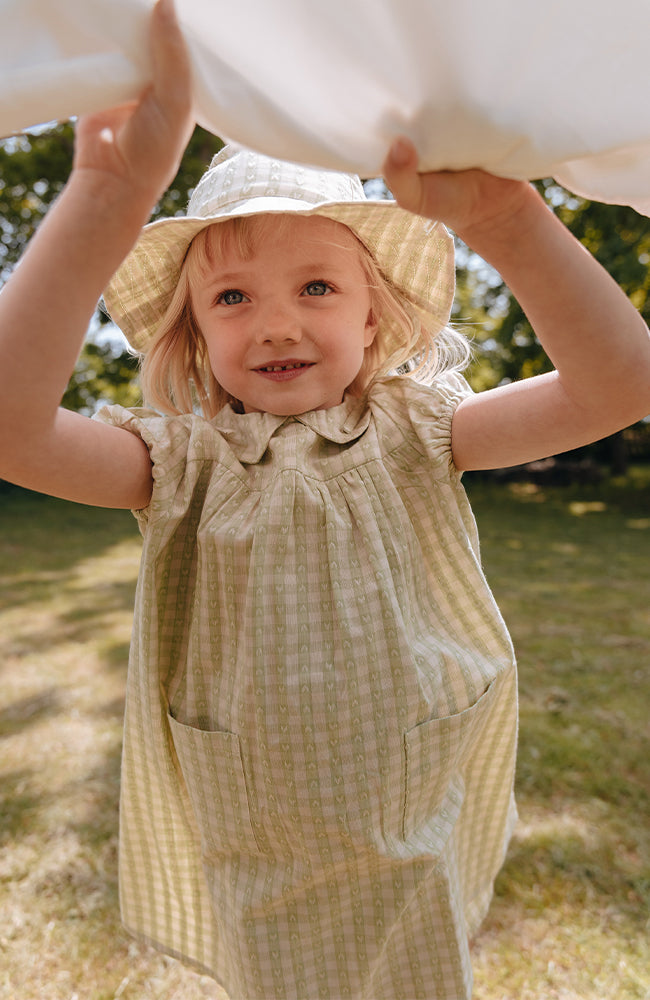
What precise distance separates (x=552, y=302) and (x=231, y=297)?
59 cm

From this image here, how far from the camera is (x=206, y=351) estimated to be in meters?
A: 1.62

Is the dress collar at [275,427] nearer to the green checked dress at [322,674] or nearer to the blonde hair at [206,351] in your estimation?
the green checked dress at [322,674]

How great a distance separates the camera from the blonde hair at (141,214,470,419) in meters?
1.49

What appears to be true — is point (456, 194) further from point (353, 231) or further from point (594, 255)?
point (594, 255)

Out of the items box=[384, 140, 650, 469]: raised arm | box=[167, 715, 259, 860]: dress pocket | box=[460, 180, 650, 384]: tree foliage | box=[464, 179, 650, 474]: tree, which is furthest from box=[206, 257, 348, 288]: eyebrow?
box=[464, 179, 650, 474]: tree

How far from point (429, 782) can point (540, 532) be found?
656 cm

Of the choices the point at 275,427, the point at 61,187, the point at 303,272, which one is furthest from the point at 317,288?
the point at 61,187

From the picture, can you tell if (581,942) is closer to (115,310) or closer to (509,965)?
(509,965)

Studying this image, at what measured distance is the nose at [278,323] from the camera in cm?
129

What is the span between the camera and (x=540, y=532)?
7.64m

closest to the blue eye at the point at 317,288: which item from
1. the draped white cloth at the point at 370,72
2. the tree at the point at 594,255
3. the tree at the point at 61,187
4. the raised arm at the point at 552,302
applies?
the raised arm at the point at 552,302

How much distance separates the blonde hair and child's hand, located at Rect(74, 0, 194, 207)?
1.92ft

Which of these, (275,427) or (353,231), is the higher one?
(353,231)

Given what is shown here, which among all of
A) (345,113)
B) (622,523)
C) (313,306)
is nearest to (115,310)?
(313,306)
